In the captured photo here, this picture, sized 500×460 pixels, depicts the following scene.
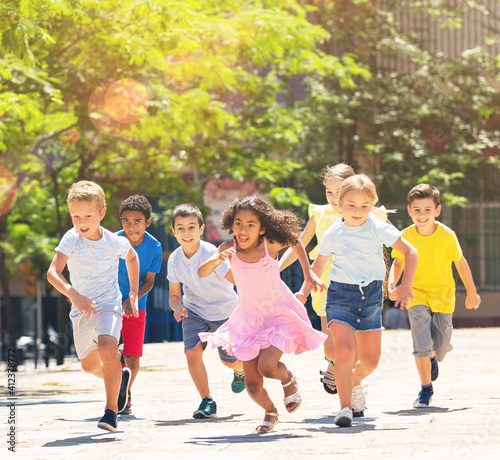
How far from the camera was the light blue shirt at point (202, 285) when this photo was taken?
23.5 ft

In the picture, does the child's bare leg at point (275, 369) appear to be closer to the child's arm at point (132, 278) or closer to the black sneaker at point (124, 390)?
the child's arm at point (132, 278)

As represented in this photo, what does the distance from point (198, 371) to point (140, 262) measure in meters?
1.00

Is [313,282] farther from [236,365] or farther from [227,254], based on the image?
[236,365]

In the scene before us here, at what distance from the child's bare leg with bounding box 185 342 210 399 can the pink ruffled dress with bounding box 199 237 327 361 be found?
3.22ft

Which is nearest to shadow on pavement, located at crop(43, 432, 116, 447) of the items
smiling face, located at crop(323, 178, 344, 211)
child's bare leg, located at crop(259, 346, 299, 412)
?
child's bare leg, located at crop(259, 346, 299, 412)

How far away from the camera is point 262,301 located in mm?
5996

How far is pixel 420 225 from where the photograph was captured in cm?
722

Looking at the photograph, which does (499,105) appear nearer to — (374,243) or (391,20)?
(391,20)

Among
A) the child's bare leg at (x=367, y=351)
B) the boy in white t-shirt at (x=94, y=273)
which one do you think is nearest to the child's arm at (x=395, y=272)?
the child's bare leg at (x=367, y=351)

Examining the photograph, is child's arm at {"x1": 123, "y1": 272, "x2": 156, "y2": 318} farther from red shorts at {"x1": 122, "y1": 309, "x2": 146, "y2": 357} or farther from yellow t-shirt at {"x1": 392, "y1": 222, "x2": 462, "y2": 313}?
yellow t-shirt at {"x1": 392, "y1": 222, "x2": 462, "y2": 313}

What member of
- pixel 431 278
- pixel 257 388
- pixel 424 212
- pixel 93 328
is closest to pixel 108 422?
pixel 93 328

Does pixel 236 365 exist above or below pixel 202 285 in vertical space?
below

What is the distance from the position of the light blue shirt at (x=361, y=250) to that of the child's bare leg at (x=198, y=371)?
1.39m

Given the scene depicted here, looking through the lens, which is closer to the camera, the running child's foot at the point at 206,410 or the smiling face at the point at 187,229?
the running child's foot at the point at 206,410
